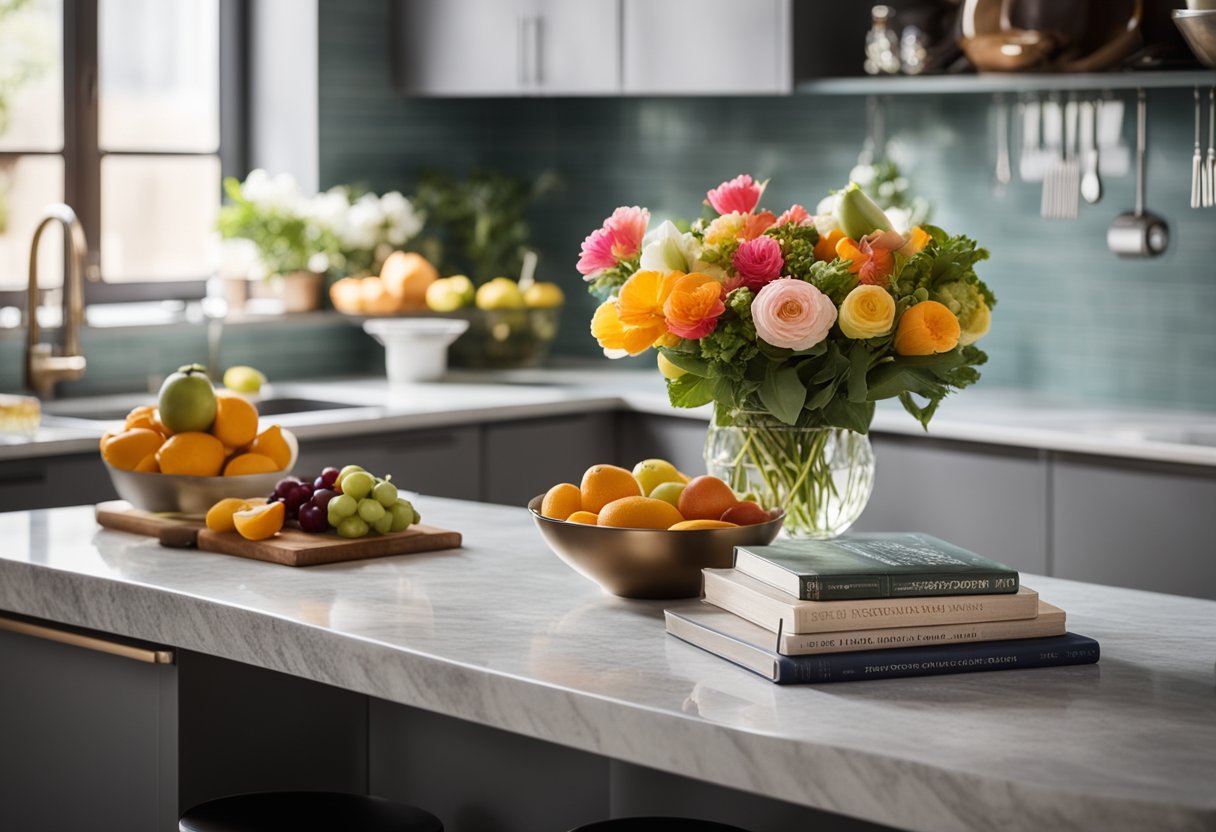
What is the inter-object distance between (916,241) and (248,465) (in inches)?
37.7

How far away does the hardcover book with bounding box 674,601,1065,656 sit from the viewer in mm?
1747

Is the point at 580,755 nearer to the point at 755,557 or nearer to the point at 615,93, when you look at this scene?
the point at 755,557

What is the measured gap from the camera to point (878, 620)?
1767 mm

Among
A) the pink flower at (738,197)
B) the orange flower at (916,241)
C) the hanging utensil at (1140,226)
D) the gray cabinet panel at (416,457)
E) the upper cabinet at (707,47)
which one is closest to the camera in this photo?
the orange flower at (916,241)

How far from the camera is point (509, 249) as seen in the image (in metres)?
5.18

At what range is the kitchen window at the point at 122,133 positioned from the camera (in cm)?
457

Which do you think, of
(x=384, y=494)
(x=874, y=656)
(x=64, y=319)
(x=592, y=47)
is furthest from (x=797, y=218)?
(x=592, y=47)

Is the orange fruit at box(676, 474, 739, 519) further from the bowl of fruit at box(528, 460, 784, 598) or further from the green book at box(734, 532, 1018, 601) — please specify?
the green book at box(734, 532, 1018, 601)

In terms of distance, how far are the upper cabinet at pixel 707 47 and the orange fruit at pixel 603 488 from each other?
240 centimetres

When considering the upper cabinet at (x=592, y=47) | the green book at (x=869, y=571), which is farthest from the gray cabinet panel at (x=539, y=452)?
the green book at (x=869, y=571)

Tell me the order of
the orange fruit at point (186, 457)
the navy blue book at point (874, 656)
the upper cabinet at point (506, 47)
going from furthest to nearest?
the upper cabinet at point (506, 47) < the orange fruit at point (186, 457) < the navy blue book at point (874, 656)

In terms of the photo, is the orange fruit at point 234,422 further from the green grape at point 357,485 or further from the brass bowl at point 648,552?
the brass bowl at point 648,552

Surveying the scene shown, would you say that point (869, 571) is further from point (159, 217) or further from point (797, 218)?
point (159, 217)

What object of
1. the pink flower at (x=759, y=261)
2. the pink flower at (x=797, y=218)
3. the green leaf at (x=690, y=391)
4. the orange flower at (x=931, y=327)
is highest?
the pink flower at (x=797, y=218)
